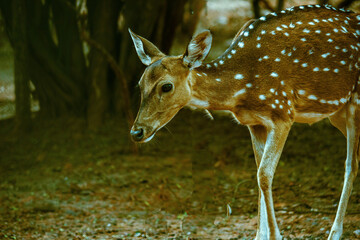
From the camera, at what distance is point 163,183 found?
24.2 ft

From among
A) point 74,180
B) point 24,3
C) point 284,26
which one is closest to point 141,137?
point 284,26

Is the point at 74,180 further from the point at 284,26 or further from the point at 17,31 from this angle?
the point at 284,26

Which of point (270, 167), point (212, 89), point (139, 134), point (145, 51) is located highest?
point (145, 51)

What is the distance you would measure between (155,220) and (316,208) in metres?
1.97

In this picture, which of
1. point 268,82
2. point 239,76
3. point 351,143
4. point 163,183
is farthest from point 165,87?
point 163,183

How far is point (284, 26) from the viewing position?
4.65 metres

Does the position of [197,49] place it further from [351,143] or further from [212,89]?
[351,143]

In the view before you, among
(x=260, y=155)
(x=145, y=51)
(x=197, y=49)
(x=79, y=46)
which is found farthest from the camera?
(x=79, y=46)

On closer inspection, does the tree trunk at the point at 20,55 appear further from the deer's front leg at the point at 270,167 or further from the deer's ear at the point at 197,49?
the deer's front leg at the point at 270,167

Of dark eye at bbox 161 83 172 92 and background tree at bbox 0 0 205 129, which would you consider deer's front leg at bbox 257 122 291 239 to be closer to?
dark eye at bbox 161 83 172 92

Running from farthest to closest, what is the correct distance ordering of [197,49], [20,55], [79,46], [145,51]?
[79,46], [20,55], [145,51], [197,49]

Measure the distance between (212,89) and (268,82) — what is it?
0.51 meters

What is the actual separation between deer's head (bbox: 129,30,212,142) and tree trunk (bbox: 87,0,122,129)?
16.1ft

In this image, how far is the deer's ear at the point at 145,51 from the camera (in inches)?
175
